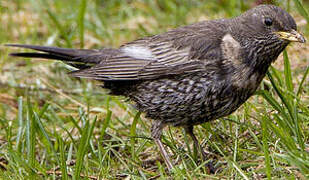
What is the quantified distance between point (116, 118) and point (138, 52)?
84 centimetres

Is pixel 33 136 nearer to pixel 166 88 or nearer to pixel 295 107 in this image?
pixel 166 88

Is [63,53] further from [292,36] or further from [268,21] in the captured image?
[292,36]

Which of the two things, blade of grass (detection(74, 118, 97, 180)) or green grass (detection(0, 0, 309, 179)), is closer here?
blade of grass (detection(74, 118, 97, 180))

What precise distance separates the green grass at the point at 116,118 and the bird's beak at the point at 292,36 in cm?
41

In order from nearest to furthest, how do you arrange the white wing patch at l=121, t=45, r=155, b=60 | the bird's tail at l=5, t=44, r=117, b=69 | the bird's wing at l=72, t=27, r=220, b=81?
Result: the bird's wing at l=72, t=27, r=220, b=81
the white wing patch at l=121, t=45, r=155, b=60
the bird's tail at l=5, t=44, r=117, b=69

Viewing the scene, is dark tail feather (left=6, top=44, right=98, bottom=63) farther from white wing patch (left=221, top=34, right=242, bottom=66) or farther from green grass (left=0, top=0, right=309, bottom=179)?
white wing patch (left=221, top=34, right=242, bottom=66)

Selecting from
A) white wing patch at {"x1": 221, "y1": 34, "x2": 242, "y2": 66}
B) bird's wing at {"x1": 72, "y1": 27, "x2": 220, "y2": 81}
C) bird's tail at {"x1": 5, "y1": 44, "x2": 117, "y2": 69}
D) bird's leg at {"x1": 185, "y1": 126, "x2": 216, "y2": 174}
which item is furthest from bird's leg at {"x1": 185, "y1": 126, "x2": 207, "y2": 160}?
bird's tail at {"x1": 5, "y1": 44, "x2": 117, "y2": 69}

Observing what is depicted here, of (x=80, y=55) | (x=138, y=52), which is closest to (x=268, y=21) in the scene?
(x=138, y=52)

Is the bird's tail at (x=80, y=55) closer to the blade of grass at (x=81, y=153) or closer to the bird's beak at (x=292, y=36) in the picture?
the blade of grass at (x=81, y=153)

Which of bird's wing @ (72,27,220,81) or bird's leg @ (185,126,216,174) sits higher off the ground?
bird's wing @ (72,27,220,81)

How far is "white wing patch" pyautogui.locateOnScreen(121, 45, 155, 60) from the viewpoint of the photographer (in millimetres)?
4559

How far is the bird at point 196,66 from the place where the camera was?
419 centimetres

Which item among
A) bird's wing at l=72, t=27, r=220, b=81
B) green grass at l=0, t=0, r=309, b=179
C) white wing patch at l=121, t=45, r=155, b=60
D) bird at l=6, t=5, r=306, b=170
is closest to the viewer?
green grass at l=0, t=0, r=309, b=179

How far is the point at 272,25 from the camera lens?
418 centimetres
